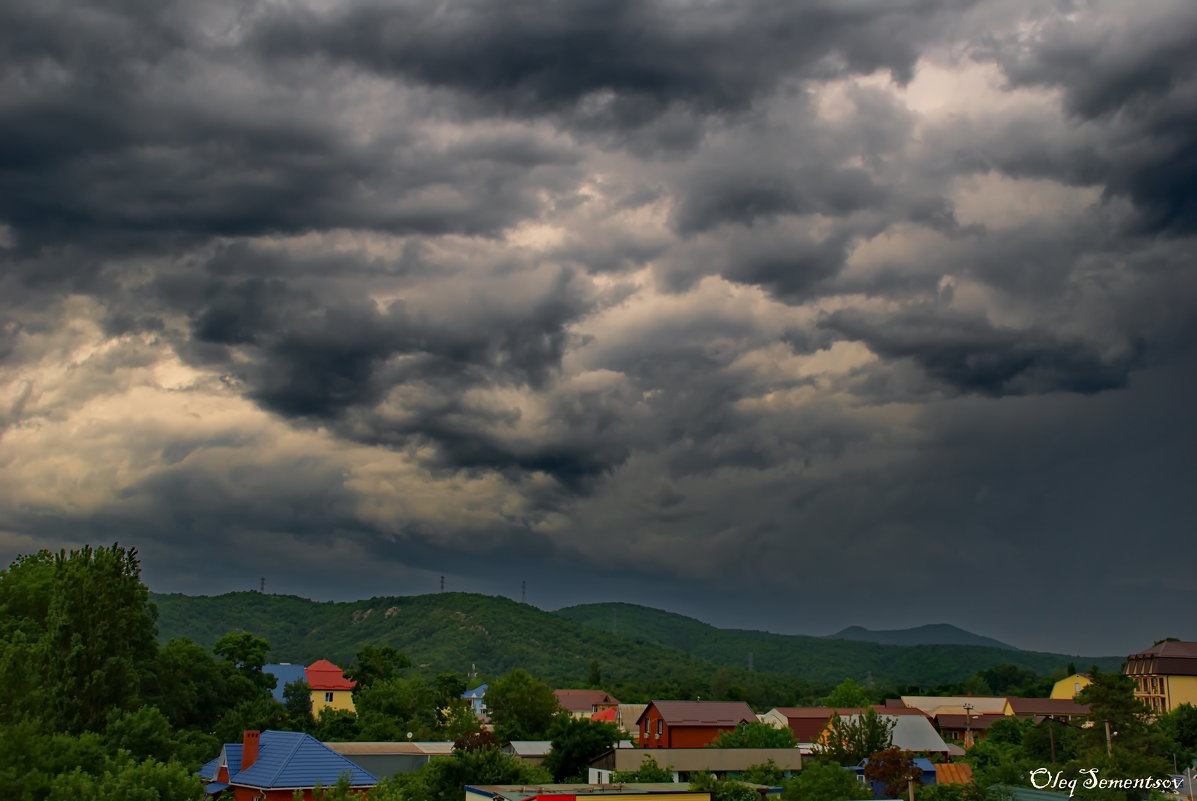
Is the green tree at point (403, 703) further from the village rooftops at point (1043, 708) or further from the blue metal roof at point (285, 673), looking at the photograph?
the village rooftops at point (1043, 708)

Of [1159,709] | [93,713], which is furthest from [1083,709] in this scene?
[93,713]

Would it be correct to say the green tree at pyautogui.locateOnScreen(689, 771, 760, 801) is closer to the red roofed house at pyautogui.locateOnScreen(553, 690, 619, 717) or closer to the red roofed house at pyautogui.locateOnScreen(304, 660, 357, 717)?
the red roofed house at pyautogui.locateOnScreen(553, 690, 619, 717)

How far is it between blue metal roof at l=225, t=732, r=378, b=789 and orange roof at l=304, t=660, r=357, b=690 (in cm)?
8650

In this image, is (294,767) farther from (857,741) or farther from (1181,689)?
(1181,689)

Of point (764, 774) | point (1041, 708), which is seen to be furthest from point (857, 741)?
point (1041, 708)

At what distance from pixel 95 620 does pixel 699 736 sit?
5810cm

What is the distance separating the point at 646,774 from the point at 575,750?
7.76 meters

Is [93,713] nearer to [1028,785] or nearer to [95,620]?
[95,620]

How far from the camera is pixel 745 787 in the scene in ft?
216

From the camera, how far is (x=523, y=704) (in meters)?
110

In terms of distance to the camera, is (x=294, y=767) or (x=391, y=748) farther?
(x=391, y=748)

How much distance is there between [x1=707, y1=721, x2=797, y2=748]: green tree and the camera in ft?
303

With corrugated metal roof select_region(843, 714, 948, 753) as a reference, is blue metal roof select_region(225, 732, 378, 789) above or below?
above

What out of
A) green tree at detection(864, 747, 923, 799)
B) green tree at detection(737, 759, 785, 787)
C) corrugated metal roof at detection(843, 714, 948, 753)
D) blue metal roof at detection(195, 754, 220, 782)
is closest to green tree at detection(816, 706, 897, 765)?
green tree at detection(737, 759, 785, 787)
